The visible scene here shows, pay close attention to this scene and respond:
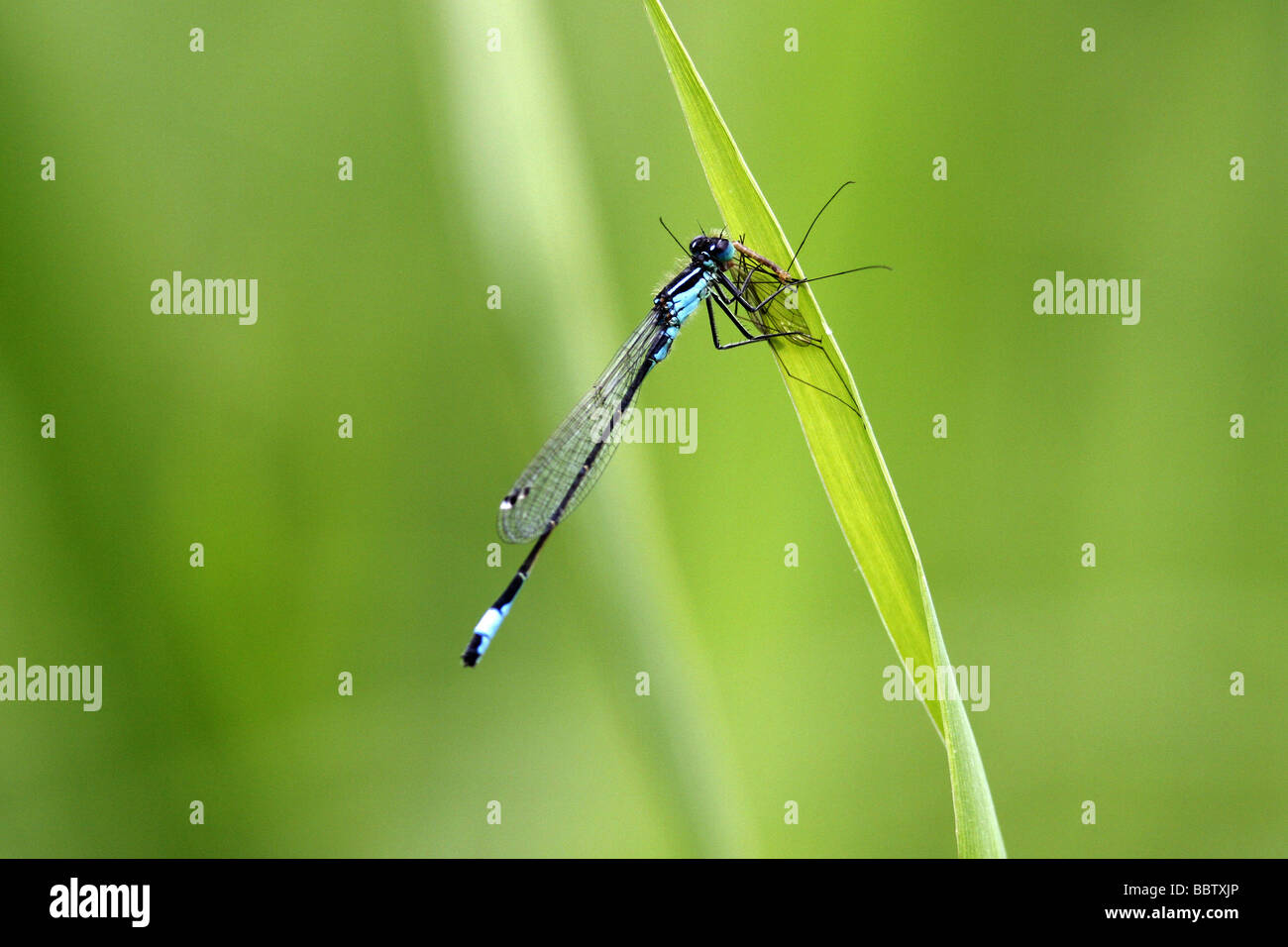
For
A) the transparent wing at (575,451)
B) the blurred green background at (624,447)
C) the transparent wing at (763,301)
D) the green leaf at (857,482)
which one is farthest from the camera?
the transparent wing at (575,451)

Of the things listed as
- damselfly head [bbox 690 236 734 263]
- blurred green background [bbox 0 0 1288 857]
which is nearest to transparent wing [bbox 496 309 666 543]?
blurred green background [bbox 0 0 1288 857]

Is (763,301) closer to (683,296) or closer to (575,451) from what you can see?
(683,296)

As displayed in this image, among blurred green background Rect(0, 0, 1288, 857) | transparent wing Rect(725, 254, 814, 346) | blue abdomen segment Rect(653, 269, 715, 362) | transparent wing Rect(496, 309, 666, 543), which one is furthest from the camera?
transparent wing Rect(496, 309, 666, 543)

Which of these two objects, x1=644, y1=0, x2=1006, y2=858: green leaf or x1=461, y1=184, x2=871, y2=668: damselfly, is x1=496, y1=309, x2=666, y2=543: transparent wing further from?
x1=644, y1=0, x2=1006, y2=858: green leaf

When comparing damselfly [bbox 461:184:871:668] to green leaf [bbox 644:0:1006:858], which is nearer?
green leaf [bbox 644:0:1006:858]

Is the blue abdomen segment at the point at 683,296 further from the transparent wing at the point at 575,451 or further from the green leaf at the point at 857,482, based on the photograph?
the green leaf at the point at 857,482

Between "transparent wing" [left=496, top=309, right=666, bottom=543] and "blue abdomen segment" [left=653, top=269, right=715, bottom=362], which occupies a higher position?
"blue abdomen segment" [left=653, top=269, right=715, bottom=362]

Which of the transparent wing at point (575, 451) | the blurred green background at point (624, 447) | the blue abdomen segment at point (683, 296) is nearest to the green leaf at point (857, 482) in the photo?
the blurred green background at point (624, 447)
